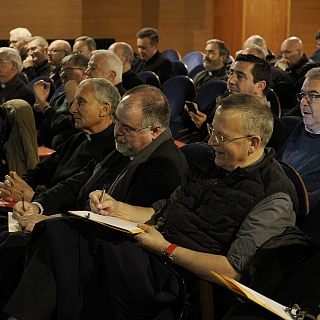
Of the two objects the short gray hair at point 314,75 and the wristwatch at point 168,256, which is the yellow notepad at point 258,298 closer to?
the wristwatch at point 168,256

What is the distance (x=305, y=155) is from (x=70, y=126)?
2.33 meters

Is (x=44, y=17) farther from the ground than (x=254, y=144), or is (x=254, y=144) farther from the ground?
(x=254, y=144)

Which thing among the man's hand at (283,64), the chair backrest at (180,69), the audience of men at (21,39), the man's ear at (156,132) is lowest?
the chair backrest at (180,69)

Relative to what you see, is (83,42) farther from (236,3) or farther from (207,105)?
(236,3)

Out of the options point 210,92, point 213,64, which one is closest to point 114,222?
point 210,92

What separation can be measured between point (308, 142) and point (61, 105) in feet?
9.32

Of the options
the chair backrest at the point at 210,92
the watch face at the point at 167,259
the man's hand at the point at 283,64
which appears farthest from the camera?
the man's hand at the point at 283,64

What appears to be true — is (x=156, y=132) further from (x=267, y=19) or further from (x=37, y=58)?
(x=267, y=19)

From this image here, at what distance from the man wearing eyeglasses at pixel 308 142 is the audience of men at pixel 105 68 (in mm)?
2106

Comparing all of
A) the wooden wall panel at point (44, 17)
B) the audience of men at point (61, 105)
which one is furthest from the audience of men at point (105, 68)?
the wooden wall panel at point (44, 17)

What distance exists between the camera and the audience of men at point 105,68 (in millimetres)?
5289

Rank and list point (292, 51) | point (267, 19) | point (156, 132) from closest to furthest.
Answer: point (156, 132) → point (292, 51) → point (267, 19)

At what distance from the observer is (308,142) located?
3281 mm

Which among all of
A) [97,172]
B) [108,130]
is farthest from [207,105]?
[97,172]
